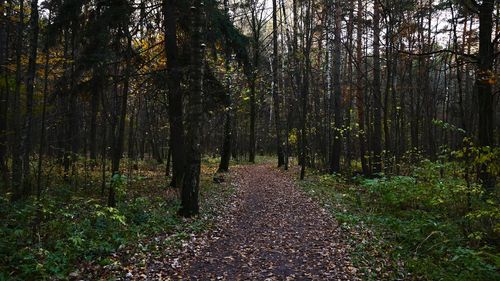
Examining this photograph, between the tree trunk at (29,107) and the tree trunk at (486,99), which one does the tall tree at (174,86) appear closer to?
the tree trunk at (29,107)

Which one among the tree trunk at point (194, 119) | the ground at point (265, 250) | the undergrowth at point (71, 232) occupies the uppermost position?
the tree trunk at point (194, 119)

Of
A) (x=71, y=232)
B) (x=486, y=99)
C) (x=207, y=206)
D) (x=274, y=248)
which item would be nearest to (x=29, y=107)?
(x=71, y=232)

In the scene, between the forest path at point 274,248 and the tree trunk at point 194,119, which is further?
the tree trunk at point 194,119

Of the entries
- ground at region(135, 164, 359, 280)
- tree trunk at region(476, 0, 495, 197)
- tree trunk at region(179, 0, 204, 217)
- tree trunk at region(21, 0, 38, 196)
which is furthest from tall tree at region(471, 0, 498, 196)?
tree trunk at region(21, 0, 38, 196)

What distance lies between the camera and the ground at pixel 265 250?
597 centimetres

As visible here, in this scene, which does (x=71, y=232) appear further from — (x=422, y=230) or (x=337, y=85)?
(x=337, y=85)

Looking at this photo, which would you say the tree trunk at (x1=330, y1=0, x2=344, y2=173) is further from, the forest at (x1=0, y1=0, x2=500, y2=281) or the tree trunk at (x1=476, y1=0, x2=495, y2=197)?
the tree trunk at (x1=476, y1=0, x2=495, y2=197)

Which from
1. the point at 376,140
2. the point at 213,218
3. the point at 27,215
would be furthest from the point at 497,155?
the point at 376,140

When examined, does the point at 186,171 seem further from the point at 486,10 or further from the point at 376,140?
the point at 376,140

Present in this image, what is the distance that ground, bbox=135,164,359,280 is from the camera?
235 inches

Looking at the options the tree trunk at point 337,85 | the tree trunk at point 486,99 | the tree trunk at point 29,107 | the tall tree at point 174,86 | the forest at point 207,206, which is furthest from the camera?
the tree trunk at point 337,85

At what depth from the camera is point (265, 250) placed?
23.8 ft

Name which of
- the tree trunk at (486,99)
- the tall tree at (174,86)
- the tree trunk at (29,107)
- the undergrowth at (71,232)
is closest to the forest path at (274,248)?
the undergrowth at (71,232)

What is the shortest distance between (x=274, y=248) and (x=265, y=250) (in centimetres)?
23
